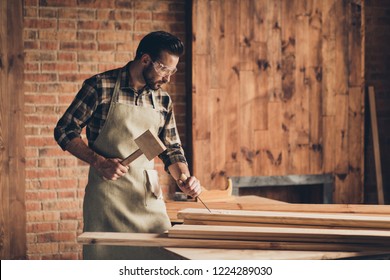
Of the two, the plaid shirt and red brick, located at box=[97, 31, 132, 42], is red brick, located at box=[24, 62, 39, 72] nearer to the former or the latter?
red brick, located at box=[97, 31, 132, 42]

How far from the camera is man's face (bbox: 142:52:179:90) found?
2.80m

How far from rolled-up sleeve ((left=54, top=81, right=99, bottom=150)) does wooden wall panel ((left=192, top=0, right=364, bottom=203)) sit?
1865mm

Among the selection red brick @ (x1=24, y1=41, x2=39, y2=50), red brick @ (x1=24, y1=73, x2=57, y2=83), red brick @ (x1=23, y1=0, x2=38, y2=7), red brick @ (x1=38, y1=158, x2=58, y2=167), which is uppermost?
red brick @ (x1=23, y1=0, x2=38, y2=7)

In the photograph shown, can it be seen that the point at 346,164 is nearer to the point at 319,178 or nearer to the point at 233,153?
the point at 319,178

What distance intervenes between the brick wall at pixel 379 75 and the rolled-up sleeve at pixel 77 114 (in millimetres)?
3113

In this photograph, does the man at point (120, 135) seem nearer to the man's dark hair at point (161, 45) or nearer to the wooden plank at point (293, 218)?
the man's dark hair at point (161, 45)

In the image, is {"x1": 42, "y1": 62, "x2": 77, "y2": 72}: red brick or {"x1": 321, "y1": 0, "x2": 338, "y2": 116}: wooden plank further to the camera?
{"x1": 321, "y1": 0, "x2": 338, "y2": 116}: wooden plank

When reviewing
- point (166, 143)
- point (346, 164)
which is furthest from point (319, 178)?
point (166, 143)

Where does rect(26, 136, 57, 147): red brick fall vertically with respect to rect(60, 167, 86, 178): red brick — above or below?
above

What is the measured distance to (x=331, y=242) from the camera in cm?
206

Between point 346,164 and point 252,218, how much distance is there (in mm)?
2953

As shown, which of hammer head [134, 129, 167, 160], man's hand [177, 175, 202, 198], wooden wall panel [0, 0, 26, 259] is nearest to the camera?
hammer head [134, 129, 167, 160]

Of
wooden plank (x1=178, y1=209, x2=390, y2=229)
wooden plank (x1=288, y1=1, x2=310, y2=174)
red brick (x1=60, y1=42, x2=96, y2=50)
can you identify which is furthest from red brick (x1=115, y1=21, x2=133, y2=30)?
wooden plank (x1=178, y1=209, x2=390, y2=229)

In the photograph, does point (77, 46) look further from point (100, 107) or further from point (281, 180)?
point (281, 180)
